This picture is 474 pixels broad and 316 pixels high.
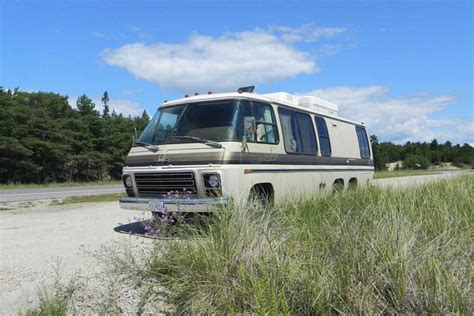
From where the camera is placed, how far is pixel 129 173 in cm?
805

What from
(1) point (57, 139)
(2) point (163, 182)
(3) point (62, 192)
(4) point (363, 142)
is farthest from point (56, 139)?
(2) point (163, 182)

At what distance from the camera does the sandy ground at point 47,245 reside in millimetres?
4942

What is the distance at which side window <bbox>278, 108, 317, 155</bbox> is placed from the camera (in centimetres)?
872

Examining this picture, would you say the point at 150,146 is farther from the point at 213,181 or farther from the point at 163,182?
the point at 213,181

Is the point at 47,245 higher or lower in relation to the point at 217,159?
lower

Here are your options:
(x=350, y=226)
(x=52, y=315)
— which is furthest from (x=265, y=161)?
(x=52, y=315)

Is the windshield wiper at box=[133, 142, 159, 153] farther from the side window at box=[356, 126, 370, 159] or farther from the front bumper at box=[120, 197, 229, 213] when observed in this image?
the side window at box=[356, 126, 370, 159]

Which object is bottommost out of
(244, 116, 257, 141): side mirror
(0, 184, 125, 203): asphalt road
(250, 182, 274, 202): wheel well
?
(0, 184, 125, 203): asphalt road

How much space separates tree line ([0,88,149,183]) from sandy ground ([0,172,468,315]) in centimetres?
3680

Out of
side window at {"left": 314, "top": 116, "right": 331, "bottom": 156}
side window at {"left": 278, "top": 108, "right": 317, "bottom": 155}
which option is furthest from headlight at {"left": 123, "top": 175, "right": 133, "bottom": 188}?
side window at {"left": 314, "top": 116, "right": 331, "bottom": 156}

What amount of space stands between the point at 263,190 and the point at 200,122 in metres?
1.66

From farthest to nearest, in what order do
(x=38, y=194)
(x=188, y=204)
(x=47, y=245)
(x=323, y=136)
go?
(x=38, y=194)
(x=323, y=136)
(x=47, y=245)
(x=188, y=204)

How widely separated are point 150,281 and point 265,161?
375cm

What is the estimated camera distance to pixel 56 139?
49750 mm
